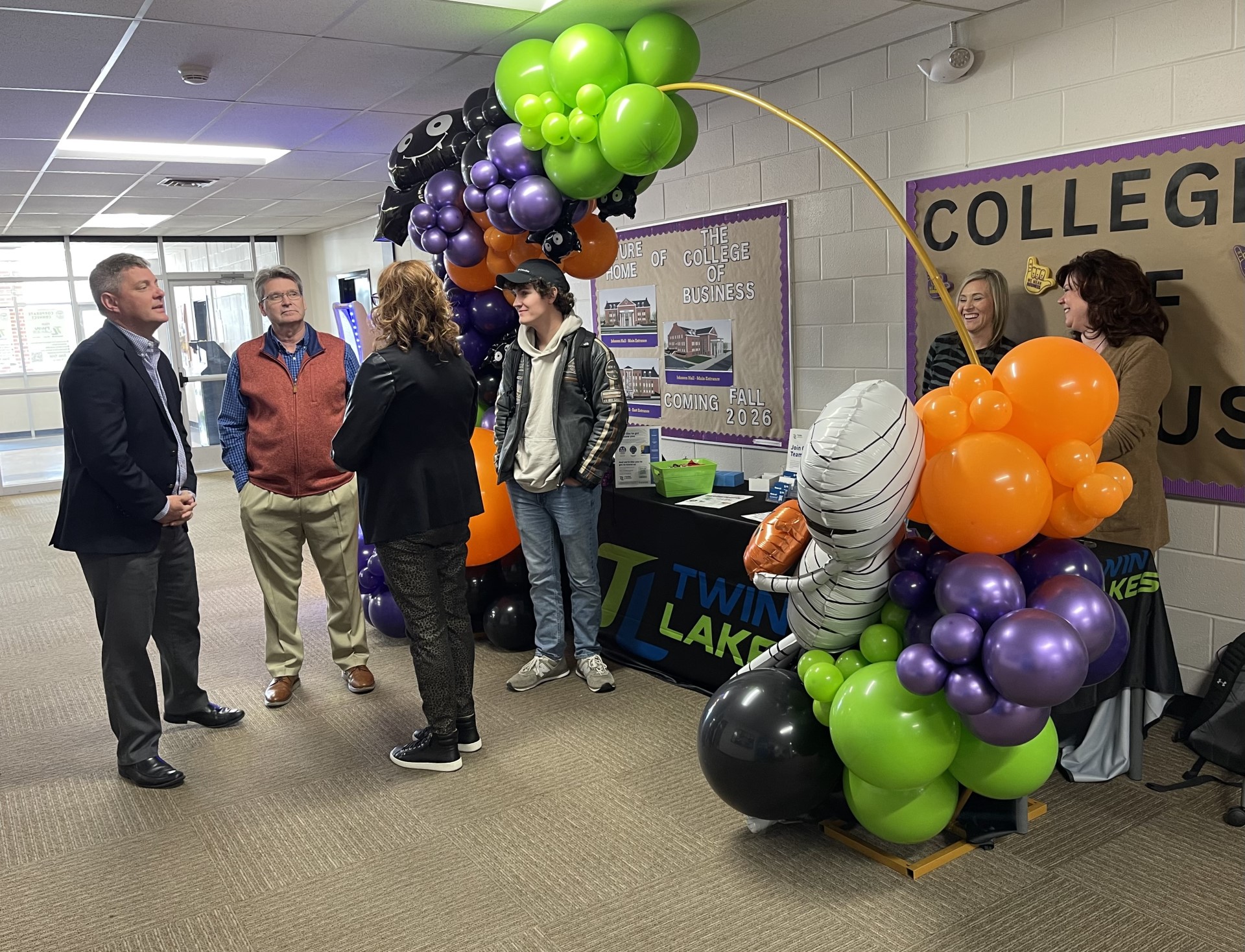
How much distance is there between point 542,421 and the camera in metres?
3.56

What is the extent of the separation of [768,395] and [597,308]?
61.4 inches

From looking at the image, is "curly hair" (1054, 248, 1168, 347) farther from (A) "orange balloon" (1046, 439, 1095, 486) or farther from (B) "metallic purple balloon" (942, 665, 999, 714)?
(B) "metallic purple balloon" (942, 665, 999, 714)

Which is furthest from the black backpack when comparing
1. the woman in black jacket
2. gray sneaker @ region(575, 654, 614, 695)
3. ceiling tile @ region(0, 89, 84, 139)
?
ceiling tile @ region(0, 89, 84, 139)

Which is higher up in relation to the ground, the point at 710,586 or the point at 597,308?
the point at 597,308

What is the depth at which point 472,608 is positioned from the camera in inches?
165

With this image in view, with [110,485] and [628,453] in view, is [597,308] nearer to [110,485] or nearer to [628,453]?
[628,453]

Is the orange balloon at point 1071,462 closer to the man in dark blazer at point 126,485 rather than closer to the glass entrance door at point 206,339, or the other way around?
the man in dark blazer at point 126,485

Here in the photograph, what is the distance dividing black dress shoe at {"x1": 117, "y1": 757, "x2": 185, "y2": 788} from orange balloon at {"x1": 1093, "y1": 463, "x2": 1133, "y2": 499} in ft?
9.00

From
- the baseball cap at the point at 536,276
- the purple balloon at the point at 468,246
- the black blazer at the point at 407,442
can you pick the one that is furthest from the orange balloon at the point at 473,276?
the black blazer at the point at 407,442

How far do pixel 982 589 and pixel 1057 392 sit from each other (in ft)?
1.46

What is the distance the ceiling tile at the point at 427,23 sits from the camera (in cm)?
329

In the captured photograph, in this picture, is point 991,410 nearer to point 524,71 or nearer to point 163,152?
point 524,71

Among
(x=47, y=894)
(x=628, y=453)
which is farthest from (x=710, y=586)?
(x=47, y=894)

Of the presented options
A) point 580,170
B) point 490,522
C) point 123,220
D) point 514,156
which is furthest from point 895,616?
point 123,220
